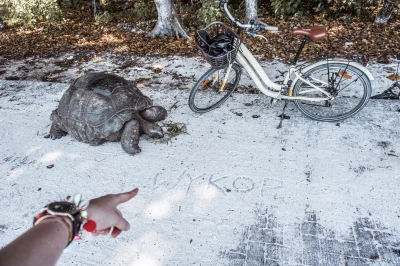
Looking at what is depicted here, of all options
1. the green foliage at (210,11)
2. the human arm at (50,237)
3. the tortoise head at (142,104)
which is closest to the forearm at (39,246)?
the human arm at (50,237)

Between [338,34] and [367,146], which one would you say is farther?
[338,34]

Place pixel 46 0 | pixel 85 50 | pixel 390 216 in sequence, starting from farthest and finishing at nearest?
pixel 46 0
pixel 85 50
pixel 390 216

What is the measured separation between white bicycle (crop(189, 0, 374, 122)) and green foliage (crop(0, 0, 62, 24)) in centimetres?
637

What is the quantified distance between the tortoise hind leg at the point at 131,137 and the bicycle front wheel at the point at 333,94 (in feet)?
6.69

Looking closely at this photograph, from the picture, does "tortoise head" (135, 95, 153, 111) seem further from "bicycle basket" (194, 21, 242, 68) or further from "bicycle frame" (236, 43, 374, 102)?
"bicycle frame" (236, 43, 374, 102)

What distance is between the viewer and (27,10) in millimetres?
8195

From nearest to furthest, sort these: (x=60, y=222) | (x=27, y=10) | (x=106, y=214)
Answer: (x=60, y=222)
(x=106, y=214)
(x=27, y=10)

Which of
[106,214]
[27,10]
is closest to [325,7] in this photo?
[27,10]

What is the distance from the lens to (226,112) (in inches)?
173

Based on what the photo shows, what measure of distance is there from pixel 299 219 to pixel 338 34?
5228 millimetres

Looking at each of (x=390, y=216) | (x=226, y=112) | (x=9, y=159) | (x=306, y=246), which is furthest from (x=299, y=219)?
(x=9, y=159)

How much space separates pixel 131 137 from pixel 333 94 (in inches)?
100

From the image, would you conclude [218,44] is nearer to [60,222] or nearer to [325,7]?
[60,222]

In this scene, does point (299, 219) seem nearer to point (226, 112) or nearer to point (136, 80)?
point (226, 112)
